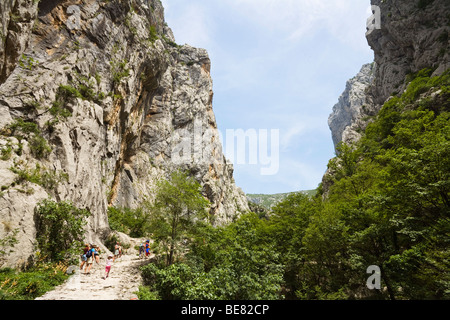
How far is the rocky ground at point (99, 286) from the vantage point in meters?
9.48

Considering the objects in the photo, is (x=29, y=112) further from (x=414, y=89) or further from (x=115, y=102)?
(x=414, y=89)

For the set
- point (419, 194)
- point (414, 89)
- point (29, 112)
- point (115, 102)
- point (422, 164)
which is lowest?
point (419, 194)

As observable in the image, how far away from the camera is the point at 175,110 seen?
6425 cm

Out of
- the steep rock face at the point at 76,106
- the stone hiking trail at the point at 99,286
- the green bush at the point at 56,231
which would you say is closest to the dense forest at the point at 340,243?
the stone hiking trail at the point at 99,286

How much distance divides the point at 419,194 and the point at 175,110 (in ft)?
202

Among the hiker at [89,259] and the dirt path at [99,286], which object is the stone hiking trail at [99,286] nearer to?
the dirt path at [99,286]

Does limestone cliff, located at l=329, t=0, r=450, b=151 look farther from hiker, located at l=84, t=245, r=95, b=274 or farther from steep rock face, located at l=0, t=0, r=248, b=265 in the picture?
hiker, located at l=84, t=245, r=95, b=274

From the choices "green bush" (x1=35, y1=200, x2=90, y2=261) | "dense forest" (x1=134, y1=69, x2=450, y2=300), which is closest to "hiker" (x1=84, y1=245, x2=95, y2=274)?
"green bush" (x1=35, y1=200, x2=90, y2=261)

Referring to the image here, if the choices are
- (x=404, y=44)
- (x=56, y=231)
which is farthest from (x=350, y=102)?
(x=56, y=231)

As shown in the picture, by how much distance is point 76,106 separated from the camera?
74.3 feet

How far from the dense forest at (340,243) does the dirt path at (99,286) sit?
3.14 feet

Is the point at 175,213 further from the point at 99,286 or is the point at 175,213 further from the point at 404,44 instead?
the point at 404,44

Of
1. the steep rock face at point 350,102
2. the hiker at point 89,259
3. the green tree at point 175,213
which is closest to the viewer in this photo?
the hiker at point 89,259
